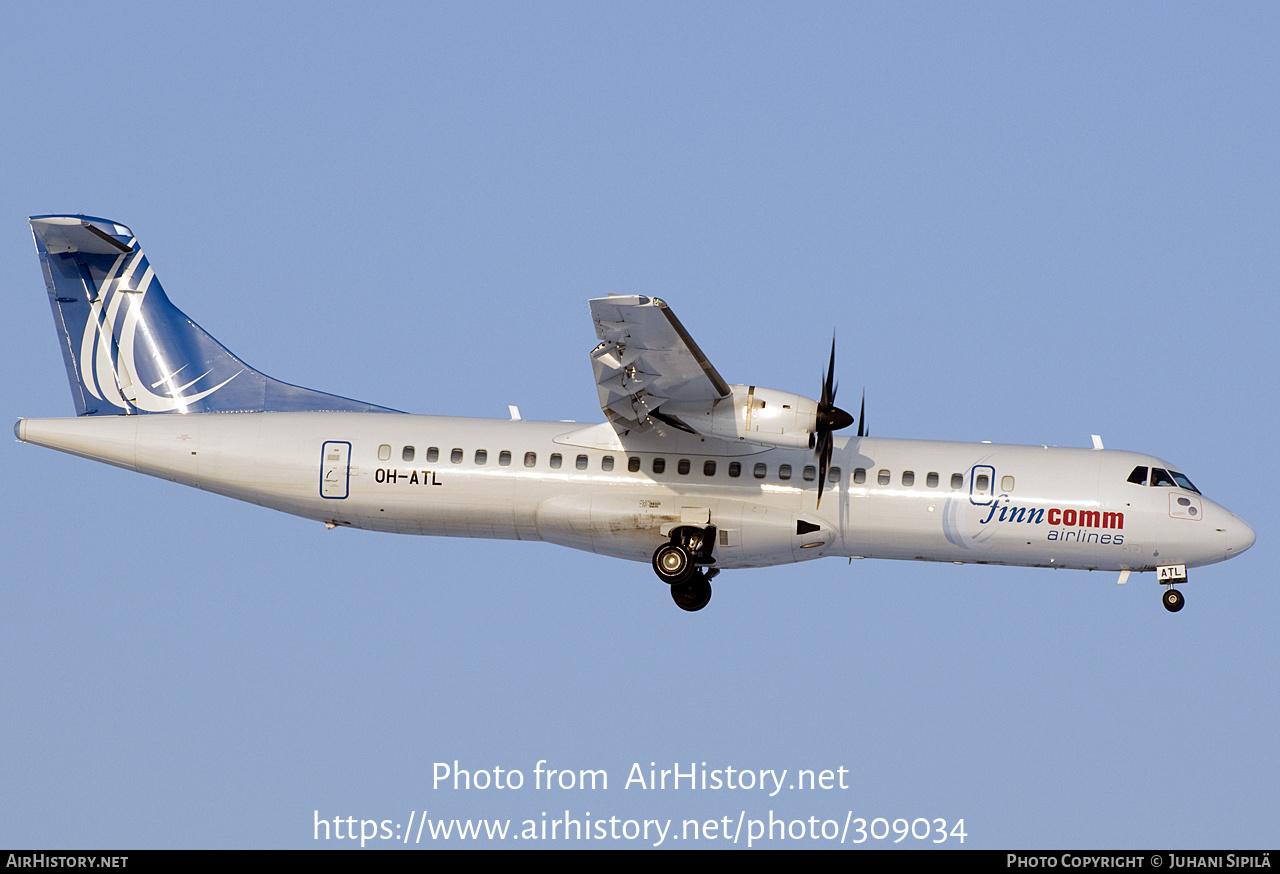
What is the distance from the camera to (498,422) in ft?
88.1

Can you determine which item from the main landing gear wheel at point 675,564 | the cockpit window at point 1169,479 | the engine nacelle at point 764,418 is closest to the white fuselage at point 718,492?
the cockpit window at point 1169,479

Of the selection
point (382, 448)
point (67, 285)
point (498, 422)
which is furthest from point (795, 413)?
point (67, 285)

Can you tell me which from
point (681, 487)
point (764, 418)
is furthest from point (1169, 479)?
point (681, 487)

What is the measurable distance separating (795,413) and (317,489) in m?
8.90

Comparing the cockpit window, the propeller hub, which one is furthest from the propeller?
the cockpit window

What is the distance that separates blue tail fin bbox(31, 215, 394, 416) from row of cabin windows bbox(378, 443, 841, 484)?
2264 millimetres

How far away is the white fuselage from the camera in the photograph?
83.7ft

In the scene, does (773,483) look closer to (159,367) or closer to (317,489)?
(317,489)

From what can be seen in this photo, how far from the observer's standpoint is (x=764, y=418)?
23.6m

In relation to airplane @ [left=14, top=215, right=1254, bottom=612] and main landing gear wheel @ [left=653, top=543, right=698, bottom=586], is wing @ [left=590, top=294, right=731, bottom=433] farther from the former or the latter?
main landing gear wheel @ [left=653, top=543, right=698, bottom=586]

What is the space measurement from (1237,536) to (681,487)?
9897mm

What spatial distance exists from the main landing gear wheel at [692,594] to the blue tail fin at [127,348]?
676 cm

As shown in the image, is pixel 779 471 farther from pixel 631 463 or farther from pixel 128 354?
pixel 128 354
